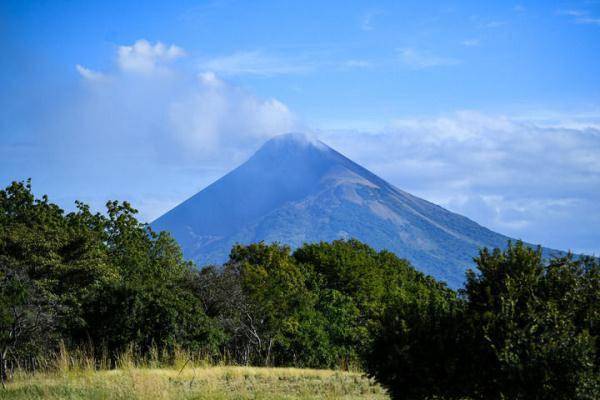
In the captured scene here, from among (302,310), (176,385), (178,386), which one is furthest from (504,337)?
(302,310)

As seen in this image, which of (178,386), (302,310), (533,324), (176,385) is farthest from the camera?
(302,310)

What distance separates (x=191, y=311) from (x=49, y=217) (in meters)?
17.4

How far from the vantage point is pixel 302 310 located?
136ft

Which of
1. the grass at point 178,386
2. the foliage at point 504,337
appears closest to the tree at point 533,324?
the foliage at point 504,337

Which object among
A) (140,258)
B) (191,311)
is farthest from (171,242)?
(191,311)

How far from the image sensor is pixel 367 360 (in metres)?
13.1

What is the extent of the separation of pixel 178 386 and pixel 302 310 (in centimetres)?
2519

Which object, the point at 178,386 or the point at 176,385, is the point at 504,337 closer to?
the point at 178,386

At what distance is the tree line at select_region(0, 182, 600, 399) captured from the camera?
1183 cm

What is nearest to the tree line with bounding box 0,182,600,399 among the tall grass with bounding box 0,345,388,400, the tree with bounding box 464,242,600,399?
the tree with bounding box 464,242,600,399

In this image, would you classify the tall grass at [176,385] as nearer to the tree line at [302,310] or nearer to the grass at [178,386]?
the grass at [178,386]

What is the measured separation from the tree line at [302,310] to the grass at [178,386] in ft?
5.56

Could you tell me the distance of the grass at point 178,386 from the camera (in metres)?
14.6

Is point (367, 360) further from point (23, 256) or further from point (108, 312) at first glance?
point (23, 256)
